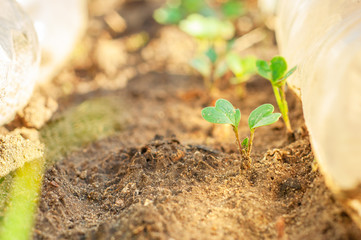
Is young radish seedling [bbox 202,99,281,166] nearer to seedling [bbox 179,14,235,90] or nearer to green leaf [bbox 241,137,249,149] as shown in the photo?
green leaf [bbox 241,137,249,149]

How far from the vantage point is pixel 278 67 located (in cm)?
150

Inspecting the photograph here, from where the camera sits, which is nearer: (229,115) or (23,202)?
(23,202)

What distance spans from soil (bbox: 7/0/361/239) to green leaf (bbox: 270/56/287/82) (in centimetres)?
28

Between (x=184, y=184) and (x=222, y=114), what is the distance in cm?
33

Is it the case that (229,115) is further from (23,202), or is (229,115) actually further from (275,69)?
(23,202)

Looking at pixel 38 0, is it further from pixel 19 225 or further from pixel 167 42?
pixel 19 225

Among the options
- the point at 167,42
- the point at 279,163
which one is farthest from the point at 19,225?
the point at 167,42

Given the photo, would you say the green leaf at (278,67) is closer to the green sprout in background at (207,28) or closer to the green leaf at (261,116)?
the green leaf at (261,116)

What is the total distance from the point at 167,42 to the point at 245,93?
1.05 metres

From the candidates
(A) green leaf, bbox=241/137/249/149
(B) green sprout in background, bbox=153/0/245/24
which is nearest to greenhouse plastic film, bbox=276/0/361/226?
(A) green leaf, bbox=241/137/249/149

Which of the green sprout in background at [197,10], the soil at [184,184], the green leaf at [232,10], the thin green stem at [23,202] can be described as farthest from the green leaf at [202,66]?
the thin green stem at [23,202]

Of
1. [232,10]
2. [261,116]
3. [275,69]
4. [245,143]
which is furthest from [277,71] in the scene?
[232,10]

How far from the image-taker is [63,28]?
257 centimetres

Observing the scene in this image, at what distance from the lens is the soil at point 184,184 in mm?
1112
